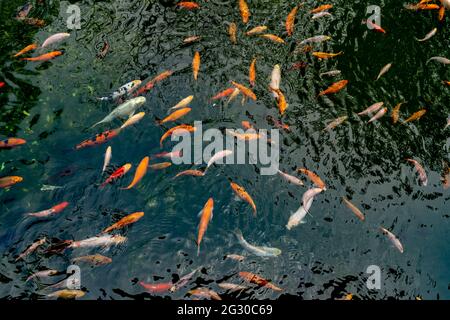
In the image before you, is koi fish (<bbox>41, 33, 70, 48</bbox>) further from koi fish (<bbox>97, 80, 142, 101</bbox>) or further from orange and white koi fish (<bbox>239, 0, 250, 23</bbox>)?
orange and white koi fish (<bbox>239, 0, 250, 23</bbox>)

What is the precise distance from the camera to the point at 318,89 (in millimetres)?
6758

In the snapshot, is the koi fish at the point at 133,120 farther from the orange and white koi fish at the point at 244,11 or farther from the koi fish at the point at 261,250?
the orange and white koi fish at the point at 244,11

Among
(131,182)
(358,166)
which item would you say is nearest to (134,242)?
(131,182)

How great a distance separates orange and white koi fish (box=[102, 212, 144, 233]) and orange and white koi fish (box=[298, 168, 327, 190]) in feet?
7.07

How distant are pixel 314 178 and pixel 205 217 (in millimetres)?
1528

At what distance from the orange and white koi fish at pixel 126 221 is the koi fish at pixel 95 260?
33cm

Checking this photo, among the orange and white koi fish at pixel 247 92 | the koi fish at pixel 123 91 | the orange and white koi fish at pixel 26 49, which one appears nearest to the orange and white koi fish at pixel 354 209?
the orange and white koi fish at pixel 247 92

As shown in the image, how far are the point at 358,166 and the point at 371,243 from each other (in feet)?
3.63

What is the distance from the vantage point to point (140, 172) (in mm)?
5762

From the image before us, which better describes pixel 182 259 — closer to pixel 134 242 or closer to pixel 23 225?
pixel 134 242

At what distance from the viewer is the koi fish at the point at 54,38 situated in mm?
7117

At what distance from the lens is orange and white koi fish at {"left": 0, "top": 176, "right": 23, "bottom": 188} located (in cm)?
565

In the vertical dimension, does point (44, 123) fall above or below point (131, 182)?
above

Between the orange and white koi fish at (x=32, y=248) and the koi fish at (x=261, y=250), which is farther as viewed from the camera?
the koi fish at (x=261, y=250)
